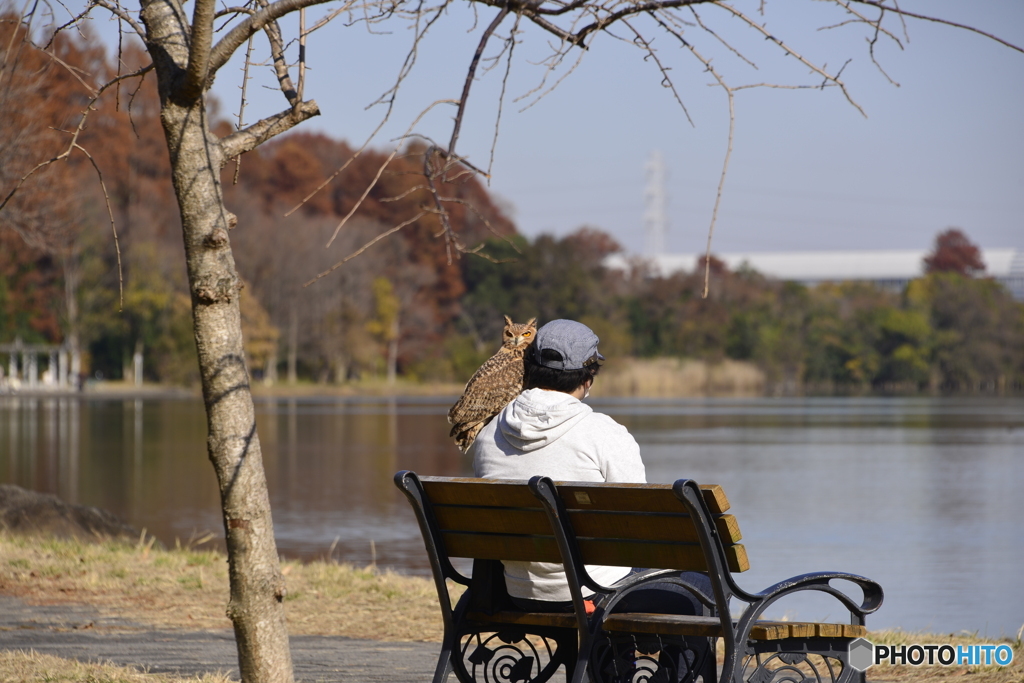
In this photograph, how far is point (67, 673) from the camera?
14.5 ft

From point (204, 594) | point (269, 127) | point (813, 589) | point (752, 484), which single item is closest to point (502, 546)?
point (813, 589)

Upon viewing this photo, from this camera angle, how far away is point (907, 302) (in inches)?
2977

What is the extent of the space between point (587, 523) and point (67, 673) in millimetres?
2224

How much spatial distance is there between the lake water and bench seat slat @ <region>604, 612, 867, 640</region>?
372 cm

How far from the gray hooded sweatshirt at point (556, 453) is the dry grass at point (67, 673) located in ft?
4.49

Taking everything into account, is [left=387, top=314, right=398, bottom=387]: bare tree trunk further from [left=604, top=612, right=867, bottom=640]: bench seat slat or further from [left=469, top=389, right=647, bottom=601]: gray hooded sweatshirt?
[left=604, top=612, right=867, bottom=640]: bench seat slat

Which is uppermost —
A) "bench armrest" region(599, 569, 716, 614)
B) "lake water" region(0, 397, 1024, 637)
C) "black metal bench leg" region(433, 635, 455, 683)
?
"bench armrest" region(599, 569, 716, 614)

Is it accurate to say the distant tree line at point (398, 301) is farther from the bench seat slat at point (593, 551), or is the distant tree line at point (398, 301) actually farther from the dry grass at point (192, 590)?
the bench seat slat at point (593, 551)

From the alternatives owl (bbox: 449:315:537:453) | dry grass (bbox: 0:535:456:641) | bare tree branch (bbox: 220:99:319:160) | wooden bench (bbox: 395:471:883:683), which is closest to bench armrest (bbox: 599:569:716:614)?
wooden bench (bbox: 395:471:883:683)

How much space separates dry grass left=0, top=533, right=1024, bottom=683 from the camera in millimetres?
5812

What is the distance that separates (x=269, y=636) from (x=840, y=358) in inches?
2824

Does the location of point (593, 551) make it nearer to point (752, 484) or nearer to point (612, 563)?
point (612, 563)

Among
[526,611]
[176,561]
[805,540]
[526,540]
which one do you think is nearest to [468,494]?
[526,540]

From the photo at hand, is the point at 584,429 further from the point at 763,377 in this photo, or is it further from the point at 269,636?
the point at 763,377
